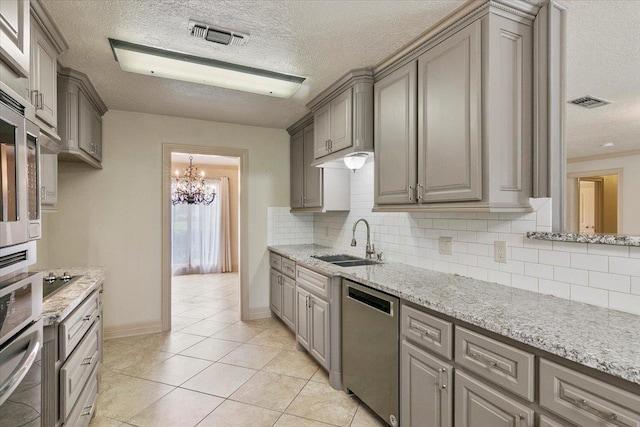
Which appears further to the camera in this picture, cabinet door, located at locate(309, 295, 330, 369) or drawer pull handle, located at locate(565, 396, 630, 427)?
cabinet door, located at locate(309, 295, 330, 369)

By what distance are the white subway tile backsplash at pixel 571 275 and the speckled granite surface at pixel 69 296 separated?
244 centimetres

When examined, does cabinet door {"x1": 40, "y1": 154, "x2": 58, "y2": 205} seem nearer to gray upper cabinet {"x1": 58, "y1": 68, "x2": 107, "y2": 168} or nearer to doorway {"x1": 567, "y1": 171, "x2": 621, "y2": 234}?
gray upper cabinet {"x1": 58, "y1": 68, "x2": 107, "y2": 168}

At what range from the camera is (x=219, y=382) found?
8.81 feet

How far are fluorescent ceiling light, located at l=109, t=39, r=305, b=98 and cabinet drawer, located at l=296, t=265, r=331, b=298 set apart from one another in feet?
5.33

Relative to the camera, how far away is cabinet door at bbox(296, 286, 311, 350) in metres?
3.05

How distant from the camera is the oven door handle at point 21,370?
0.92m

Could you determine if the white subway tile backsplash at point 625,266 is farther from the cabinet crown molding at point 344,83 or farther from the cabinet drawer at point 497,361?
the cabinet crown molding at point 344,83

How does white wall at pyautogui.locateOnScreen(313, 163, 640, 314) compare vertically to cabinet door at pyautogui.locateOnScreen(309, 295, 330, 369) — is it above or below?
above

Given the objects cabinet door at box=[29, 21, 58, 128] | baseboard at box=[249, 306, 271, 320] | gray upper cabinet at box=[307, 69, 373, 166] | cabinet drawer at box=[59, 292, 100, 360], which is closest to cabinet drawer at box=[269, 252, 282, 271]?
baseboard at box=[249, 306, 271, 320]

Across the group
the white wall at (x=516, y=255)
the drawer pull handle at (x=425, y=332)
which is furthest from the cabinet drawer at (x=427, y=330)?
the white wall at (x=516, y=255)

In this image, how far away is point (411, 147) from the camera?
7.16 ft

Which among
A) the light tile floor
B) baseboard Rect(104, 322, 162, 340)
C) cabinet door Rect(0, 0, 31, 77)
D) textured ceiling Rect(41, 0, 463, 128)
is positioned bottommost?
the light tile floor

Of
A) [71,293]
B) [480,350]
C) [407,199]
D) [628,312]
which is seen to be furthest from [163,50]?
[628,312]

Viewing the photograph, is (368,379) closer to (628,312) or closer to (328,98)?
(628,312)
